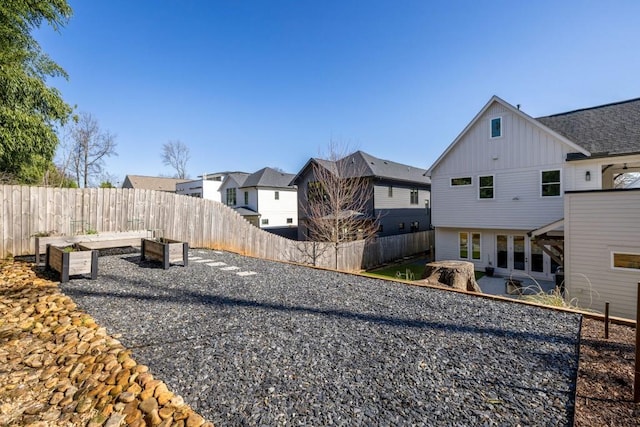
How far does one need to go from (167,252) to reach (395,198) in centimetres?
1690

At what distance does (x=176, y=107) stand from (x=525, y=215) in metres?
20.3

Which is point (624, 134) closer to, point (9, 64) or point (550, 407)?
point (550, 407)

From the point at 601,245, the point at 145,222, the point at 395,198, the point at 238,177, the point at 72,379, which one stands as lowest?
the point at 72,379

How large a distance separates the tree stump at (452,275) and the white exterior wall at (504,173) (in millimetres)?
6598

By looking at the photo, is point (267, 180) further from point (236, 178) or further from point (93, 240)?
point (93, 240)

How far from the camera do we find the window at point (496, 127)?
13.1 metres

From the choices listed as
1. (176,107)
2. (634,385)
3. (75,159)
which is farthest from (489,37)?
(75,159)

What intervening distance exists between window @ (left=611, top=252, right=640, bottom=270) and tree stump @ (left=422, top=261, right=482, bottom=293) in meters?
4.06

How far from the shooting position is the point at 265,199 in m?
25.8

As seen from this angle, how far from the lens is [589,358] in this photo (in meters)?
3.09

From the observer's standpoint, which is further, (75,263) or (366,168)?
(366,168)

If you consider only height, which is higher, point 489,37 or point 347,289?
point 489,37

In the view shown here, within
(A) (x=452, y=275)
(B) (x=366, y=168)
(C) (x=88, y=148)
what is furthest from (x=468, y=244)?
(C) (x=88, y=148)

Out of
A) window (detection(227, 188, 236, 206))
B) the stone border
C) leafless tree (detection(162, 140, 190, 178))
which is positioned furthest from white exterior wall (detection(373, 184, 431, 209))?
leafless tree (detection(162, 140, 190, 178))
